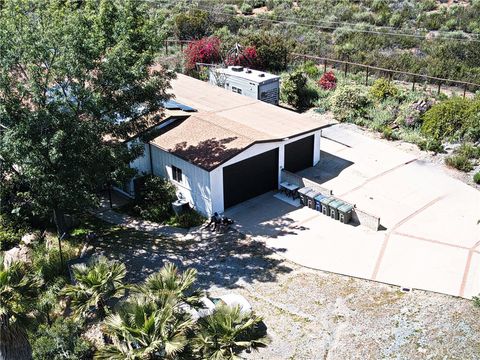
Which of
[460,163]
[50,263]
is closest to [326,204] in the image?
[460,163]

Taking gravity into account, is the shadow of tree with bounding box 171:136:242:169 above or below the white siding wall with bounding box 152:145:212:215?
above

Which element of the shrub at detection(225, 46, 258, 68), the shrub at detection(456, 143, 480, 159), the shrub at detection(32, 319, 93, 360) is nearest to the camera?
the shrub at detection(32, 319, 93, 360)

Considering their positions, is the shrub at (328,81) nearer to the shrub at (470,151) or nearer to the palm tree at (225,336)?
the shrub at (470,151)

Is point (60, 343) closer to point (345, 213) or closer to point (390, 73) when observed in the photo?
point (345, 213)

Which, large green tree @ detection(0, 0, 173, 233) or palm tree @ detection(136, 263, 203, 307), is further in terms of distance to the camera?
large green tree @ detection(0, 0, 173, 233)

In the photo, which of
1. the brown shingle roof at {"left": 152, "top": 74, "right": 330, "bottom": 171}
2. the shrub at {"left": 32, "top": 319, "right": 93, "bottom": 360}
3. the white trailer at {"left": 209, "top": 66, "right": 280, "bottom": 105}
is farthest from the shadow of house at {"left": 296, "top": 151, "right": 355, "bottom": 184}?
the shrub at {"left": 32, "top": 319, "right": 93, "bottom": 360}

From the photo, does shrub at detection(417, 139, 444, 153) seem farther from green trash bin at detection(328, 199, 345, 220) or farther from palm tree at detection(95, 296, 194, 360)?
palm tree at detection(95, 296, 194, 360)

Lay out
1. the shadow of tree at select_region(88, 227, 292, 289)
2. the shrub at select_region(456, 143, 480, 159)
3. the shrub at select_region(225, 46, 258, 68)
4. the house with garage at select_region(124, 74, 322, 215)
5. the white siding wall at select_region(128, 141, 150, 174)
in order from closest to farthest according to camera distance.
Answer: the shadow of tree at select_region(88, 227, 292, 289) < the house with garage at select_region(124, 74, 322, 215) < the white siding wall at select_region(128, 141, 150, 174) < the shrub at select_region(456, 143, 480, 159) < the shrub at select_region(225, 46, 258, 68)

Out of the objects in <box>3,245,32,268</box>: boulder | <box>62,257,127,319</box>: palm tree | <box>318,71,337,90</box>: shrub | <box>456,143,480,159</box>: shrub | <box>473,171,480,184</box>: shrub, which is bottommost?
<box>3,245,32,268</box>: boulder
